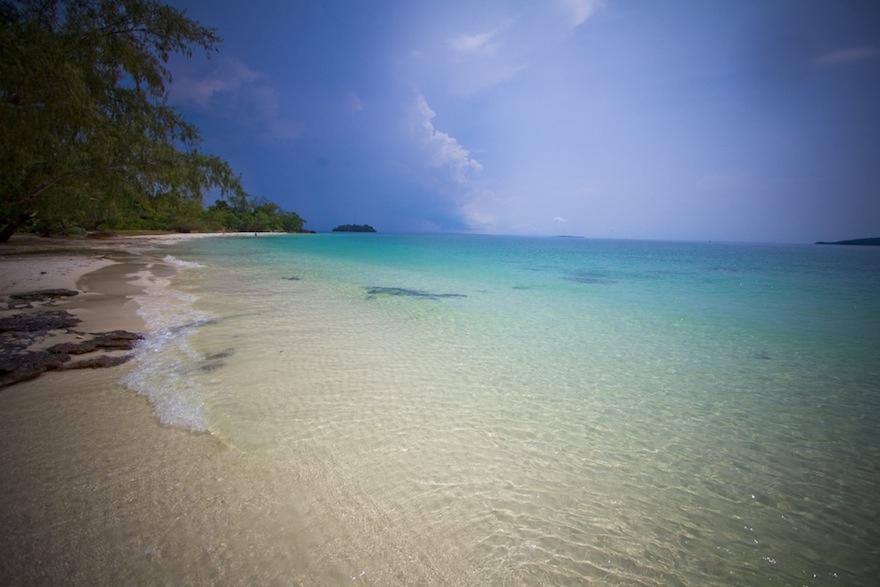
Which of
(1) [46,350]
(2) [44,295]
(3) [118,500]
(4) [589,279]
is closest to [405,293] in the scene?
(1) [46,350]

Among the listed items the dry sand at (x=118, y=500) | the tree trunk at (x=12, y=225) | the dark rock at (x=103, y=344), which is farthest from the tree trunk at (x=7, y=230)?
the dry sand at (x=118, y=500)

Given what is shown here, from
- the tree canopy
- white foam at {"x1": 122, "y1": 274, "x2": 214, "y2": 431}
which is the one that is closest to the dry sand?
white foam at {"x1": 122, "y1": 274, "x2": 214, "y2": 431}

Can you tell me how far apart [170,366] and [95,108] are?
747cm

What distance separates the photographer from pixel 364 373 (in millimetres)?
7273

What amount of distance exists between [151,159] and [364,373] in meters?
9.31

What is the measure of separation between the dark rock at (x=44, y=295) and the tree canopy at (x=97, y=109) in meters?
3.59

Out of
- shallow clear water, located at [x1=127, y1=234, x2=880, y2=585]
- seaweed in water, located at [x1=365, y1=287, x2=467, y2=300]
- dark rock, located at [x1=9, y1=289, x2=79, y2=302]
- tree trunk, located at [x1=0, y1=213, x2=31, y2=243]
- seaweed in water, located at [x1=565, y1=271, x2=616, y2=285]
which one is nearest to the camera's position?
shallow clear water, located at [x1=127, y1=234, x2=880, y2=585]

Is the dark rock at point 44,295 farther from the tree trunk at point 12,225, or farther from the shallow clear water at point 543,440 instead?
the tree trunk at point 12,225

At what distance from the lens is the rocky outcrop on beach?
606cm

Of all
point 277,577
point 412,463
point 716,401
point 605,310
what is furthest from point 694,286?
point 277,577

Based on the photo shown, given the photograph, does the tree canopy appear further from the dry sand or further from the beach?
the dry sand

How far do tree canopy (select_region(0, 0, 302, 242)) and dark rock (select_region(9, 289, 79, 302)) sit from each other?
141 inches

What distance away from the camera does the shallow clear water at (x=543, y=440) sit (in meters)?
3.27

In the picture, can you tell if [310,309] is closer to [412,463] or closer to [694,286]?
[412,463]
